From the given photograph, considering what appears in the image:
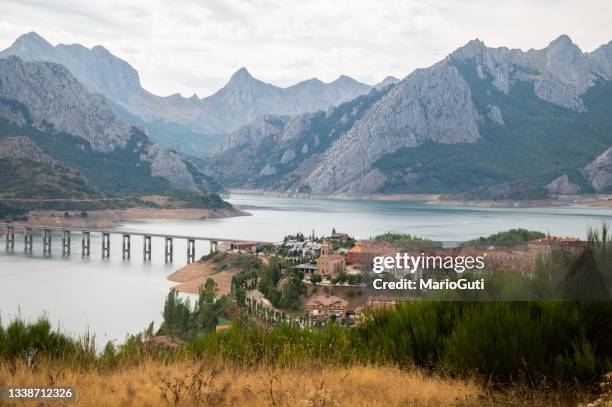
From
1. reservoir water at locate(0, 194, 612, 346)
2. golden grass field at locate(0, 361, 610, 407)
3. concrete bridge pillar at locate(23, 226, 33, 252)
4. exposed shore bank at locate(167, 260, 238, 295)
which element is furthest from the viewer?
concrete bridge pillar at locate(23, 226, 33, 252)

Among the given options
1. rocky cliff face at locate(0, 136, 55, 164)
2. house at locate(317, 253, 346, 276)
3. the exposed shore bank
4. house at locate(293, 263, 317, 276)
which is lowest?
the exposed shore bank

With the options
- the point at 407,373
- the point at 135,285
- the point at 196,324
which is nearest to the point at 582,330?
the point at 407,373

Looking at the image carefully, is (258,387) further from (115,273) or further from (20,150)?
(20,150)

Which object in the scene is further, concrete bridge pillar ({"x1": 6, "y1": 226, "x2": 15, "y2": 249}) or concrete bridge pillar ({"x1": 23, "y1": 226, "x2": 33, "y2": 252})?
concrete bridge pillar ({"x1": 6, "y1": 226, "x2": 15, "y2": 249})

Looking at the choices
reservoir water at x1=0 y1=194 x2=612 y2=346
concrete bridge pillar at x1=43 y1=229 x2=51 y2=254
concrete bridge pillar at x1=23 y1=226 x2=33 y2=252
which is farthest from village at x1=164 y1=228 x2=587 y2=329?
concrete bridge pillar at x1=23 y1=226 x2=33 y2=252

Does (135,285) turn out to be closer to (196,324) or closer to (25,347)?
(196,324)

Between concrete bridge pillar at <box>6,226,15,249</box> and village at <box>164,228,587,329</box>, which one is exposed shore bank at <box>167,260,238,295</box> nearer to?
village at <box>164,228,587,329</box>

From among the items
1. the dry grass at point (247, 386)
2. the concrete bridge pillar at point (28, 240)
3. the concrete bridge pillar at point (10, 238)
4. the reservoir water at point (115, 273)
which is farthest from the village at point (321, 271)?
the concrete bridge pillar at point (10, 238)

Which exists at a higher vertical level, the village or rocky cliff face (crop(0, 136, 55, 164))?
rocky cliff face (crop(0, 136, 55, 164))
